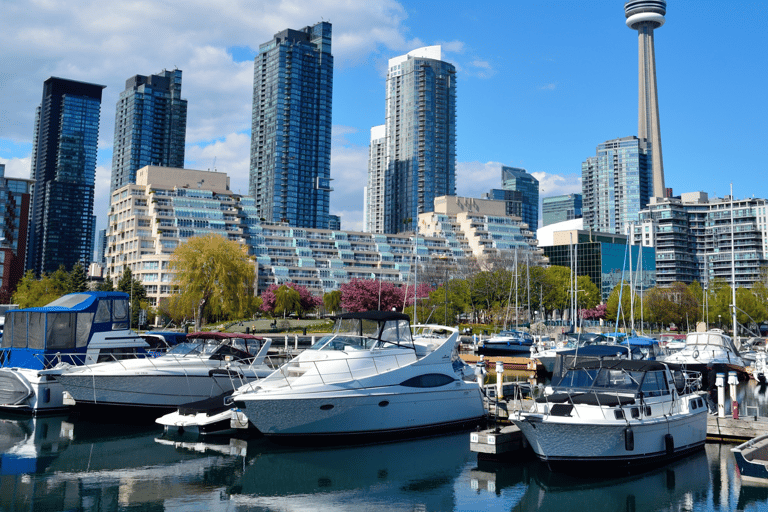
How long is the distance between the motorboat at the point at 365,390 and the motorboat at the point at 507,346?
122ft

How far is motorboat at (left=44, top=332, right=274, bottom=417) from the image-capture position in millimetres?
27172

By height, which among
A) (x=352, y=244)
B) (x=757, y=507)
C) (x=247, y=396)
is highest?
(x=352, y=244)

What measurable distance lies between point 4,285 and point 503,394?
356 feet

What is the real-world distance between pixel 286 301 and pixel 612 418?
3654 inches

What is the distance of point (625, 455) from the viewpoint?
19.7 meters

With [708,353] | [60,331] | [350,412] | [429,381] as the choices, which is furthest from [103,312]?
[708,353]

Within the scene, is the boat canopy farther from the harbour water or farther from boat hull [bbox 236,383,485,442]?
boat hull [bbox 236,383,485,442]

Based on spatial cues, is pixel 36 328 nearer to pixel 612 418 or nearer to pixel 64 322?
pixel 64 322

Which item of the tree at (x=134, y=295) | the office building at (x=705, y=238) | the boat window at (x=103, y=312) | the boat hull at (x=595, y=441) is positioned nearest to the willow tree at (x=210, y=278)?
the tree at (x=134, y=295)

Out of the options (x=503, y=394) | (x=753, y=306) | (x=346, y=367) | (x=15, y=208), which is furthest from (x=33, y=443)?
(x=15, y=208)

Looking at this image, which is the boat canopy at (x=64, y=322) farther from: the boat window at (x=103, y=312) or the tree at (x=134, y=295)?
the tree at (x=134, y=295)

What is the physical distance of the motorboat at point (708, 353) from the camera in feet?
144

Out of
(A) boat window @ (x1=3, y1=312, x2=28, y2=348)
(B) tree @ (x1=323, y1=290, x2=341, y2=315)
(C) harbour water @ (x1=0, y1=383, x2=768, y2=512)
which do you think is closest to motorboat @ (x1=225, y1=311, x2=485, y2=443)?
(C) harbour water @ (x1=0, y1=383, x2=768, y2=512)

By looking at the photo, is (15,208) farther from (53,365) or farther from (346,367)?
(346,367)
